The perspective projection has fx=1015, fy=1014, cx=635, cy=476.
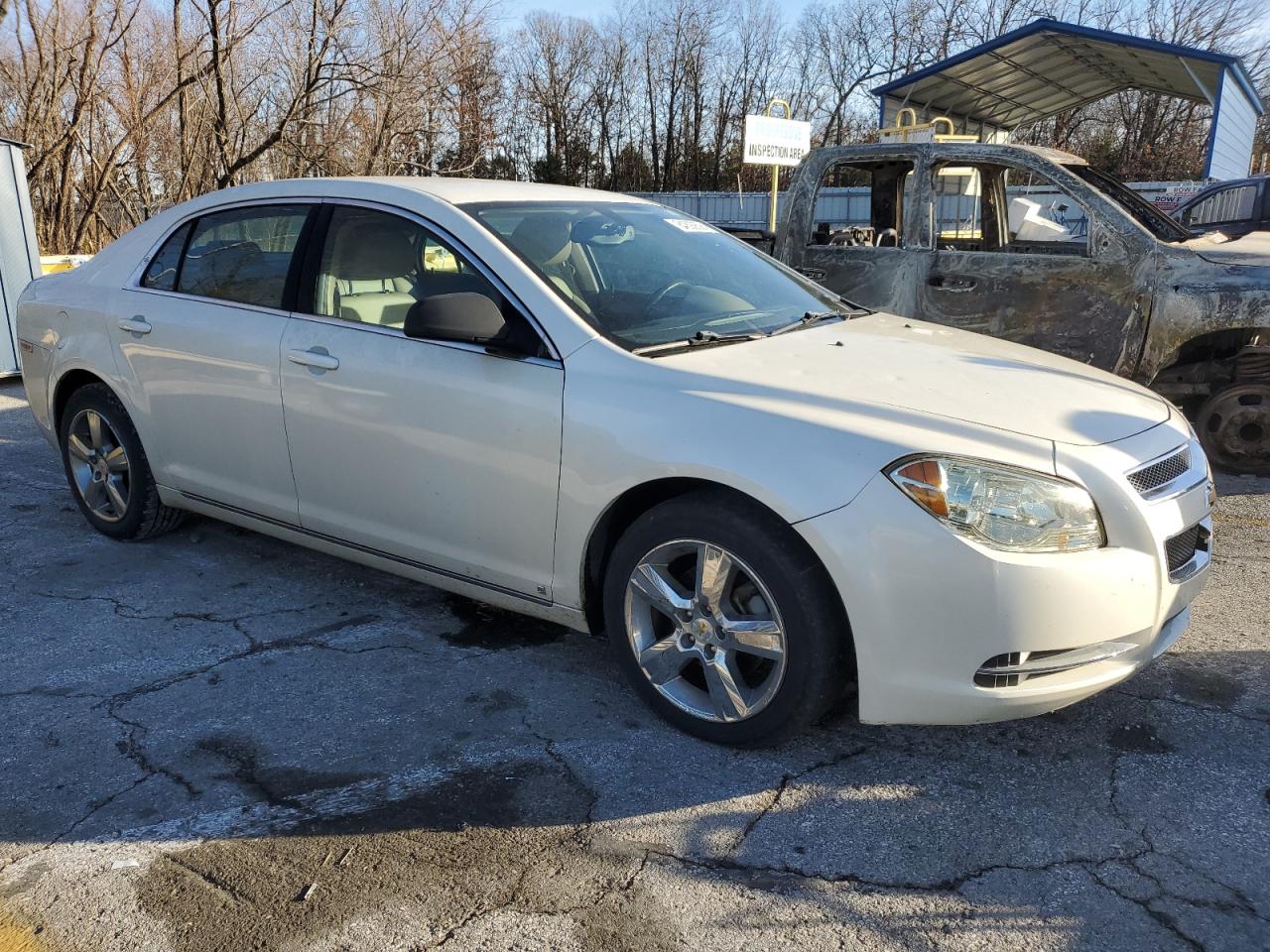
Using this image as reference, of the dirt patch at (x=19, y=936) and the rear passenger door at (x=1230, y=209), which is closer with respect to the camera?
the dirt patch at (x=19, y=936)

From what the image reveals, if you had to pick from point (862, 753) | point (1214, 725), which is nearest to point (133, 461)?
point (862, 753)

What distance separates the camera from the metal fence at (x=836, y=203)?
6.94 metres

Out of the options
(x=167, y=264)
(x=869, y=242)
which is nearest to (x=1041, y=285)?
(x=869, y=242)

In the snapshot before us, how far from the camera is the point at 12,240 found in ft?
30.9

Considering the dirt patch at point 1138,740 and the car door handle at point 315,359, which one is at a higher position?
the car door handle at point 315,359

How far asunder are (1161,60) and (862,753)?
14.6 m

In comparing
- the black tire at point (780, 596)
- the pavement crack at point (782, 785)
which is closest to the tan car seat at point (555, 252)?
the black tire at point (780, 596)

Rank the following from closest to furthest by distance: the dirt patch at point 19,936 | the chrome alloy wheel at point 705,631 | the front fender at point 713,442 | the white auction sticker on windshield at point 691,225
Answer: the dirt patch at point 19,936
the front fender at point 713,442
the chrome alloy wheel at point 705,631
the white auction sticker on windshield at point 691,225

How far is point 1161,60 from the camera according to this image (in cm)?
1420

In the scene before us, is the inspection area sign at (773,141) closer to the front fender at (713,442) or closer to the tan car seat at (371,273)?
the tan car seat at (371,273)

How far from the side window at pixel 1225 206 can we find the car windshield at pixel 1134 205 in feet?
24.6

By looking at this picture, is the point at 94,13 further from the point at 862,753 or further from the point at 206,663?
the point at 862,753

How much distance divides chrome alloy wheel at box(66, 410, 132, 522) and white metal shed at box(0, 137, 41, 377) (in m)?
5.46

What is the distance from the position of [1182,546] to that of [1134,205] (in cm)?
394
